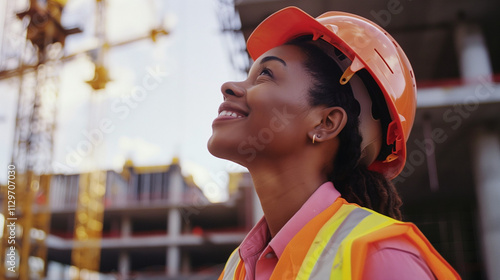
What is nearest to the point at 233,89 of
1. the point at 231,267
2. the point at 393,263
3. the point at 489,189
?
the point at 231,267

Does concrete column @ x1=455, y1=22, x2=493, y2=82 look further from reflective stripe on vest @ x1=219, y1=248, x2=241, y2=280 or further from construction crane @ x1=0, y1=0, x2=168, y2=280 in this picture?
construction crane @ x1=0, y1=0, x2=168, y2=280

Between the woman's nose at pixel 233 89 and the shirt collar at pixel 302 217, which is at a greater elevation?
the woman's nose at pixel 233 89

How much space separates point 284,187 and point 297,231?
0.24 meters

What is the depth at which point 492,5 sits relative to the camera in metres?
13.2

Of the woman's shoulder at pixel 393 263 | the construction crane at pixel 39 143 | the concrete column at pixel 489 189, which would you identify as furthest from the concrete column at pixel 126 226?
the woman's shoulder at pixel 393 263

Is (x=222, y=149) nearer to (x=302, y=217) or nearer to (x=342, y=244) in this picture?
(x=302, y=217)

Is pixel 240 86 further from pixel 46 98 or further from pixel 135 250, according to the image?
pixel 135 250

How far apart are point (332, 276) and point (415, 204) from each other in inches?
900

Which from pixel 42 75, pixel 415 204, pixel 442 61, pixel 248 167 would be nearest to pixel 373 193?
pixel 248 167

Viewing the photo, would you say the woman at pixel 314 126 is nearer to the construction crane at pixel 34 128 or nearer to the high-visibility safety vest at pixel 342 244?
the high-visibility safety vest at pixel 342 244

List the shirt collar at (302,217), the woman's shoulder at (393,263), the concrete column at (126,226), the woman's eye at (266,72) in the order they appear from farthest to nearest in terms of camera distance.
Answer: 1. the concrete column at (126,226)
2. the woman's eye at (266,72)
3. the shirt collar at (302,217)
4. the woman's shoulder at (393,263)

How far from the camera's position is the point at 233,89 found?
1.74m

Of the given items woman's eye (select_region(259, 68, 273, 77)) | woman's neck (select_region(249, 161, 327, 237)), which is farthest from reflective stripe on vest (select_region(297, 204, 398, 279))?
woman's eye (select_region(259, 68, 273, 77))

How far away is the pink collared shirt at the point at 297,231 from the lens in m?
1.05
